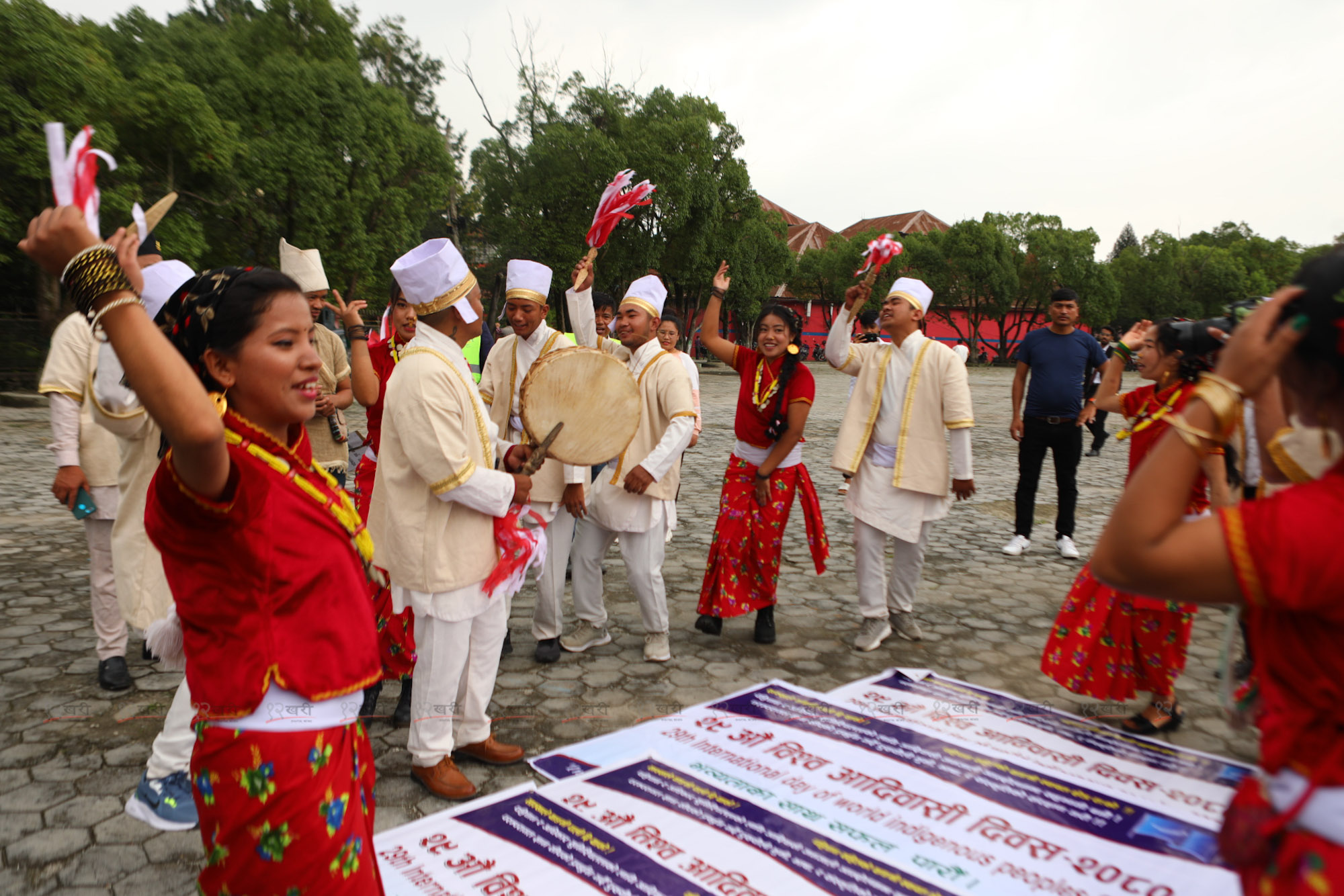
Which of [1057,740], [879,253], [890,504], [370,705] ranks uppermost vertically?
[879,253]

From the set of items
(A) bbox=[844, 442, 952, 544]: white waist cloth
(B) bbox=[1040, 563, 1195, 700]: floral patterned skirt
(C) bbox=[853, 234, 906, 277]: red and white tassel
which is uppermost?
(C) bbox=[853, 234, 906, 277]: red and white tassel

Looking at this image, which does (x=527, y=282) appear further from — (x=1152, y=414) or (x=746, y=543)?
(x=1152, y=414)

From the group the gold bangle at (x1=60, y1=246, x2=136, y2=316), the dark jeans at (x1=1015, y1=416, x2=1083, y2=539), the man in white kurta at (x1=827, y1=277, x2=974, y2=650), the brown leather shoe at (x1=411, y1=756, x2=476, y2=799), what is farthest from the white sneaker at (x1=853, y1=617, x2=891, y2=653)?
the gold bangle at (x1=60, y1=246, x2=136, y2=316)

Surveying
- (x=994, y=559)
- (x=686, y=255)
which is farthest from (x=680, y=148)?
(x=994, y=559)

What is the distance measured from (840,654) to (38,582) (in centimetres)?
537

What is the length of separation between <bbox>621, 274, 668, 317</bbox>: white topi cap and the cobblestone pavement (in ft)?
6.52

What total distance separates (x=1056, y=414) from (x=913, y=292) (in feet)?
8.71

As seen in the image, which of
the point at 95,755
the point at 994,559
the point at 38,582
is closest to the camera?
the point at 95,755

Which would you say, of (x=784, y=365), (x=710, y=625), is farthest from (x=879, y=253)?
(x=710, y=625)

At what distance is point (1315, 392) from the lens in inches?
48.9

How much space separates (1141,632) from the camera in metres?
3.87

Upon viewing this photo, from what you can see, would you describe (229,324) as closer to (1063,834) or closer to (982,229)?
(1063,834)

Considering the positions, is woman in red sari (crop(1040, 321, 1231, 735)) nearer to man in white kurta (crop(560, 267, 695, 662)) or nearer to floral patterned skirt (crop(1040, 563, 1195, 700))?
floral patterned skirt (crop(1040, 563, 1195, 700))

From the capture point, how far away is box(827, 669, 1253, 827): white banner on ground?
3336 millimetres
